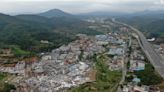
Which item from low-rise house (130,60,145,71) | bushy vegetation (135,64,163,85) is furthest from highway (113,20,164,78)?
low-rise house (130,60,145,71)

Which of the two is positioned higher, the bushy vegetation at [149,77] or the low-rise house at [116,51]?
the bushy vegetation at [149,77]

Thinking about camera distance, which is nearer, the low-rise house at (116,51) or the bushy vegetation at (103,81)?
the bushy vegetation at (103,81)

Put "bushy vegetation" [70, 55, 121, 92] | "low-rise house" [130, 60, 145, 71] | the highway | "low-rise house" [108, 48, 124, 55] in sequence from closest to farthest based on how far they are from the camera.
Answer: "bushy vegetation" [70, 55, 121, 92] < "low-rise house" [130, 60, 145, 71] < the highway < "low-rise house" [108, 48, 124, 55]

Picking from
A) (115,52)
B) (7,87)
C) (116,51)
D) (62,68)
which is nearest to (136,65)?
(62,68)

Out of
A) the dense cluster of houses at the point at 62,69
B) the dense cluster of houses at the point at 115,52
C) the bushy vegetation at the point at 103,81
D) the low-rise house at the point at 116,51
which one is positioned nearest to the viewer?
the bushy vegetation at the point at 103,81

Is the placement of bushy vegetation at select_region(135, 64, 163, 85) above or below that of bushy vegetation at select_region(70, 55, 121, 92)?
above

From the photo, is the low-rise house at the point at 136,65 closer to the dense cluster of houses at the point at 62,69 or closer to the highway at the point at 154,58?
the highway at the point at 154,58

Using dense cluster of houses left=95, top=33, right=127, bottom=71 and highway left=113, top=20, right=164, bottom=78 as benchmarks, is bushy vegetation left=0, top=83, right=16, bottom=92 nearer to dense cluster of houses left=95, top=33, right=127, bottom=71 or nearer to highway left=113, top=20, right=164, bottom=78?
dense cluster of houses left=95, top=33, right=127, bottom=71

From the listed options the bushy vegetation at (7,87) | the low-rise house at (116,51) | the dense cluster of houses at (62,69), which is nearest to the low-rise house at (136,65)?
the dense cluster of houses at (62,69)

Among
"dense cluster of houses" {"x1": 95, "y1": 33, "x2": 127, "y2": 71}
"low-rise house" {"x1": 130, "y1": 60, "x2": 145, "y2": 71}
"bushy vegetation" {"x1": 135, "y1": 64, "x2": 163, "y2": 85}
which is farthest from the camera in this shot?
"dense cluster of houses" {"x1": 95, "y1": 33, "x2": 127, "y2": 71}

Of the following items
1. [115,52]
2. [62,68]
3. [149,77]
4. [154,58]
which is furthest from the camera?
[115,52]

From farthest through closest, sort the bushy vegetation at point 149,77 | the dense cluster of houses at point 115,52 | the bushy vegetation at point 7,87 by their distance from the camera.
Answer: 1. the dense cluster of houses at point 115,52
2. the bushy vegetation at point 149,77
3. the bushy vegetation at point 7,87

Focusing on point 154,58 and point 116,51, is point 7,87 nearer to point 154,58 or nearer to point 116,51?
point 154,58
